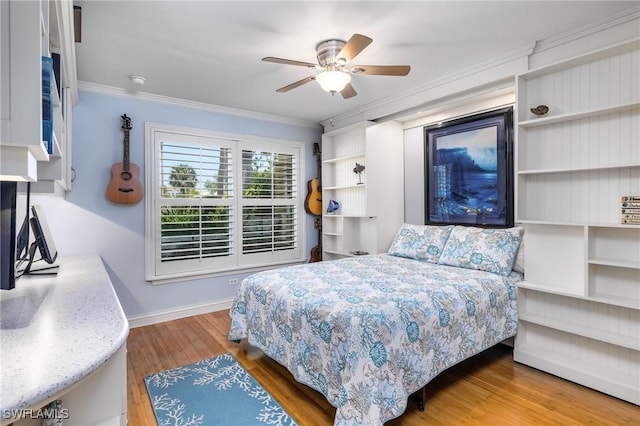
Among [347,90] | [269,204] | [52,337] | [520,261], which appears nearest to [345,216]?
[269,204]

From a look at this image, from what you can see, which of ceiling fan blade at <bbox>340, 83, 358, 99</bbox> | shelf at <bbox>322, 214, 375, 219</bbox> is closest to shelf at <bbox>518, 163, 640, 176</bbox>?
ceiling fan blade at <bbox>340, 83, 358, 99</bbox>

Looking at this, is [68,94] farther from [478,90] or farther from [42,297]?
[478,90]

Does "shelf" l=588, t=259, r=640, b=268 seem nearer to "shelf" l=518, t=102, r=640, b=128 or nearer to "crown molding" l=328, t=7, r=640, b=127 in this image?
"shelf" l=518, t=102, r=640, b=128

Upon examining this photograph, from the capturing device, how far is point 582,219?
2.46 m

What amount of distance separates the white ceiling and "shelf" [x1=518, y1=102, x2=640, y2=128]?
2.07ft

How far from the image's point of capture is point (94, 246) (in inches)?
131

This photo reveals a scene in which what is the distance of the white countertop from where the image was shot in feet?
2.31

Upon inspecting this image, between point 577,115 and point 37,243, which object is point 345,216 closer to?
point 577,115

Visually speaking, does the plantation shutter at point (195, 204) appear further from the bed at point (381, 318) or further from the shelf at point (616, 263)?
the shelf at point (616, 263)

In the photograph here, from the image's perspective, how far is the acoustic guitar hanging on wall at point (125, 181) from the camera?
338cm

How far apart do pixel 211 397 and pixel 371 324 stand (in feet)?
4.08

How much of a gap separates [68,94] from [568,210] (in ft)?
13.2

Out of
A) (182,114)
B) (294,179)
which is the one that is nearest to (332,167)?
(294,179)

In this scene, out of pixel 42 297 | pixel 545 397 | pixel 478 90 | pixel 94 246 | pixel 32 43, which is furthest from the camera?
pixel 94 246
